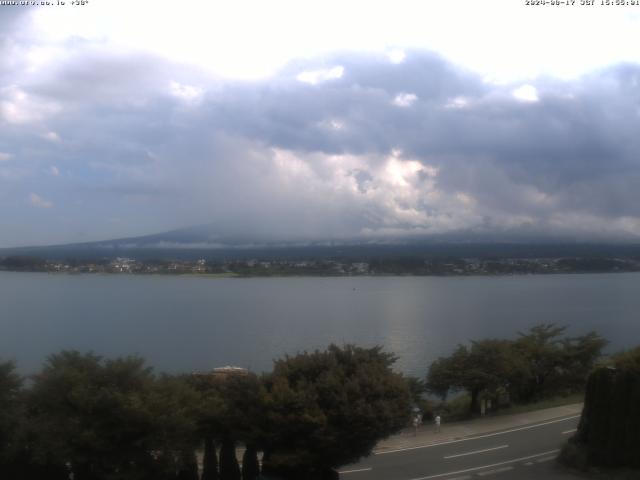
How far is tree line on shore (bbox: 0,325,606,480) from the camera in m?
10.6

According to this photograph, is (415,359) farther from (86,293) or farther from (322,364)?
(86,293)

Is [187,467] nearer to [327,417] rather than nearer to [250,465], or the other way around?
[250,465]

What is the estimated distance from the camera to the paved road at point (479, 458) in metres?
12.8

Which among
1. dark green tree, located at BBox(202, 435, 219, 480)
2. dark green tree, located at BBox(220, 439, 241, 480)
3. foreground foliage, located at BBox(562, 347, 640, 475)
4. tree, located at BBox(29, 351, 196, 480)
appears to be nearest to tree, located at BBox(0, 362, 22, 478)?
tree, located at BBox(29, 351, 196, 480)

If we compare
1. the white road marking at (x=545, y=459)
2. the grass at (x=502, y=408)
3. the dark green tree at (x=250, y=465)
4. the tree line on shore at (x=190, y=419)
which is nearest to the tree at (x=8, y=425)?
the tree line on shore at (x=190, y=419)

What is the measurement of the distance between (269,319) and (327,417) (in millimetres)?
46717

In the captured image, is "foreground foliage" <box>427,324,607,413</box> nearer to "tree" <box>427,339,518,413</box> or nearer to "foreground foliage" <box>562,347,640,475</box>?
"tree" <box>427,339,518,413</box>

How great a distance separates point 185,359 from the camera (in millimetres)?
37719

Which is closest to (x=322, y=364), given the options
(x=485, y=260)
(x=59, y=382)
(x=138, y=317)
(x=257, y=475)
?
(x=257, y=475)

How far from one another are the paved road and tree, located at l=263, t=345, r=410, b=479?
197 cm

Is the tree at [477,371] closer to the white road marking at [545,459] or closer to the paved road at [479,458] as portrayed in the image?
the paved road at [479,458]

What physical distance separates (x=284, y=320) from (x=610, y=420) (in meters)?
45.4

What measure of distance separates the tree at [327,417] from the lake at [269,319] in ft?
68.4

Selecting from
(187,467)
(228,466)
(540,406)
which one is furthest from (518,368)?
(187,467)
